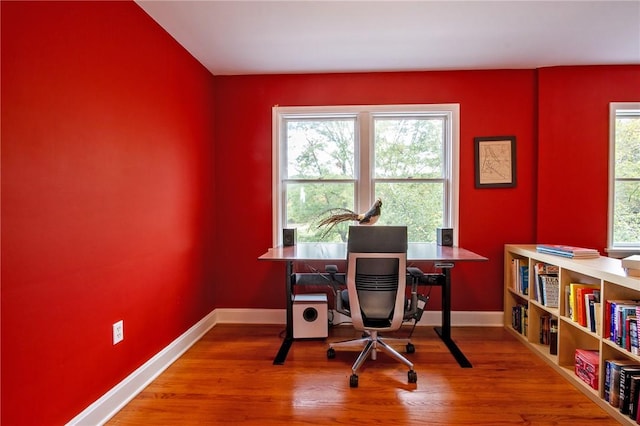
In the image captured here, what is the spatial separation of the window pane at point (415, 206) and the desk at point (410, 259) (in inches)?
8.7

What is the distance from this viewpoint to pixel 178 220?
2.63m

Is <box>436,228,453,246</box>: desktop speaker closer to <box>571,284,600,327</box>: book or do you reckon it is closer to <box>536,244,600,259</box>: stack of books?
<box>536,244,600,259</box>: stack of books

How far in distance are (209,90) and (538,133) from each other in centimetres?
319

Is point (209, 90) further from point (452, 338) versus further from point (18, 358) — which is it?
point (452, 338)

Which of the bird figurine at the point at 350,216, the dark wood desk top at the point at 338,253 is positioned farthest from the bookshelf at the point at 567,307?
the bird figurine at the point at 350,216

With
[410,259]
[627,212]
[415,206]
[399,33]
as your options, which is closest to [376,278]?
[410,259]

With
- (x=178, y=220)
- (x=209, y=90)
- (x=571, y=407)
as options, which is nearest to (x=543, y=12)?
(x=571, y=407)

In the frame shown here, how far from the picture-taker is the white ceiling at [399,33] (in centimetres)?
214

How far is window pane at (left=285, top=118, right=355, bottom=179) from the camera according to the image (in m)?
3.30

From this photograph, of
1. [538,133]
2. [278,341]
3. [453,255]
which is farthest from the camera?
[538,133]

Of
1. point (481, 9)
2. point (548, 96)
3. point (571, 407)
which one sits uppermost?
point (481, 9)

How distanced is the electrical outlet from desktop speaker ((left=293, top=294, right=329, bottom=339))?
4.36 feet

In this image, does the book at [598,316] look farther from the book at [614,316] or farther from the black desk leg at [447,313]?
the black desk leg at [447,313]

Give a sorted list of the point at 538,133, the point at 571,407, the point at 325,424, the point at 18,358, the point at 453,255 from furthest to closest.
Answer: the point at 538,133
the point at 453,255
the point at 571,407
the point at 325,424
the point at 18,358
